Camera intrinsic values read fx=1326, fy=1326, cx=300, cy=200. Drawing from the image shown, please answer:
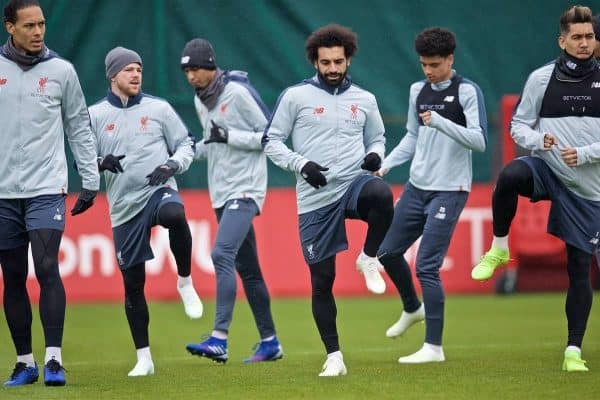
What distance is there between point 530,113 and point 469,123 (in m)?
0.58

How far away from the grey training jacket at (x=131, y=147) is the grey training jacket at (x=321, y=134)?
885mm

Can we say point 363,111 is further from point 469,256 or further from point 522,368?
point 469,256

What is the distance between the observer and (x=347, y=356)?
10.3 metres

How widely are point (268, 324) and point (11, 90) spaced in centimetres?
306

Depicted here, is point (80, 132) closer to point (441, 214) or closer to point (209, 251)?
point (441, 214)

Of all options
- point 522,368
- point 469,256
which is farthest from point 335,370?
point 469,256

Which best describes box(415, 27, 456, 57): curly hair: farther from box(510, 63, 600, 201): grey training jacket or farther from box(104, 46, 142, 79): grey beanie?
box(104, 46, 142, 79): grey beanie

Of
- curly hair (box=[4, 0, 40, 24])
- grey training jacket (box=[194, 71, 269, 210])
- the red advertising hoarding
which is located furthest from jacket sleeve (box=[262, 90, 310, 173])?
the red advertising hoarding

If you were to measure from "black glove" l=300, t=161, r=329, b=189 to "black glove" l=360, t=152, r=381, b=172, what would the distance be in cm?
35

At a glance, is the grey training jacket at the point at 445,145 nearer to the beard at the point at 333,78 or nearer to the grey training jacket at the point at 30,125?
the beard at the point at 333,78

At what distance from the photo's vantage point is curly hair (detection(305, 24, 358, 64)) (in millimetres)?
8797

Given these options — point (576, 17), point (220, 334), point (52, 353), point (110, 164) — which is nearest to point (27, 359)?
point (52, 353)

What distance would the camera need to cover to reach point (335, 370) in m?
8.64

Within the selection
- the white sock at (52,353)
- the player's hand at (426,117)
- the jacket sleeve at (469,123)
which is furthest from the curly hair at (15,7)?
the jacket sleeve at (469,123)
